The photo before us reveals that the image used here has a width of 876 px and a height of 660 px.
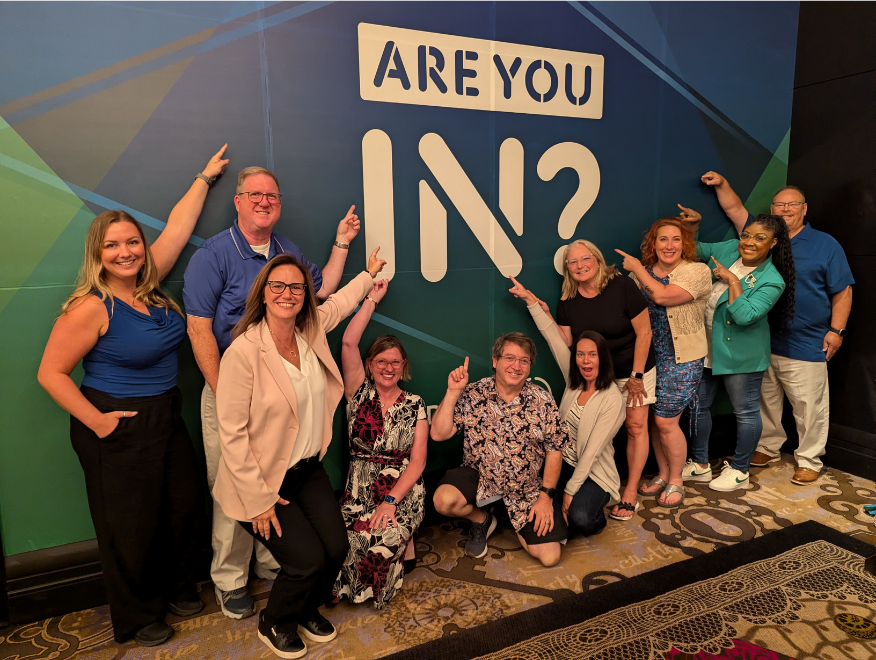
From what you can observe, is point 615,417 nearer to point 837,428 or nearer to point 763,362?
point 763,362

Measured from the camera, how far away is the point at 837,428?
406cm

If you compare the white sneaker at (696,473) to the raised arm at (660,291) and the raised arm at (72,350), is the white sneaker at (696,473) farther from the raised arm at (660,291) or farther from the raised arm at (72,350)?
the raised arm at (72,350)

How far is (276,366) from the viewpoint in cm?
217

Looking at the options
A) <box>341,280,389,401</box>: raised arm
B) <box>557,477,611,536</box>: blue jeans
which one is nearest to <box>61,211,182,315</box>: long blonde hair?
<box>341,280,389,401</box>: raised arm

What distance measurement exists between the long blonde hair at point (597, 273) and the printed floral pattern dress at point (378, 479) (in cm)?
125

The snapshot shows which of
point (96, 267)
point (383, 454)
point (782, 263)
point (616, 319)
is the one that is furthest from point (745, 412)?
point (96, 267)

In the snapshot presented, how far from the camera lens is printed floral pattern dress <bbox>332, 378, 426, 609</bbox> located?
8.46ft

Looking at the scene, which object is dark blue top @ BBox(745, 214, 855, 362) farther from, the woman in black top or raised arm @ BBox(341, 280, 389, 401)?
raised arm @ BBox(341, 280, 389, 401)

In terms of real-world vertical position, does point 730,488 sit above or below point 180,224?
below

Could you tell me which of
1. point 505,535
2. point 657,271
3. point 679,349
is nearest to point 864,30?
point 657,271

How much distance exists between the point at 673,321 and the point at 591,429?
3.13ft

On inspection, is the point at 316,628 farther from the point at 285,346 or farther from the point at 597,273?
the point at 597,273

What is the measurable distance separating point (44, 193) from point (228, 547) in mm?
1789

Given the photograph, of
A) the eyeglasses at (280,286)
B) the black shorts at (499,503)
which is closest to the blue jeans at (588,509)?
the black shorts at (499,503)
